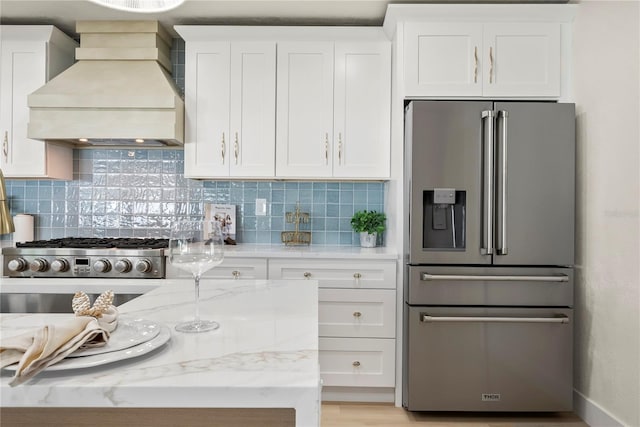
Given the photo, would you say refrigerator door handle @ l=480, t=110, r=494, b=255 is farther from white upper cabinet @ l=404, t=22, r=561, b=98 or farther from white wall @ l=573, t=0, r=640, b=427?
white wall @ l=573, t=0, r=640, b=427

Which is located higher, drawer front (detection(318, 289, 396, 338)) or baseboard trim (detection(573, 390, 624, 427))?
drawer front (detection(318, 289, 396, 338))

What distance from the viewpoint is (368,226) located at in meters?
3.05

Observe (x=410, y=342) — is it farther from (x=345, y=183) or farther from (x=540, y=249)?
(x=345, y=183)

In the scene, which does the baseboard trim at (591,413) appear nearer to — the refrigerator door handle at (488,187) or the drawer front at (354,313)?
the refrigerator door handle at (488,187)

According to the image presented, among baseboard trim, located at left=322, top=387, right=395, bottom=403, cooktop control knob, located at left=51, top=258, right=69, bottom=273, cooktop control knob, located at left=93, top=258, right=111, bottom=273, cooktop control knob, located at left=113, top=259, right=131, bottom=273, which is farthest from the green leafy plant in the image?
cooktop control knob, located at left=51, top=258, right=69, bottom=273

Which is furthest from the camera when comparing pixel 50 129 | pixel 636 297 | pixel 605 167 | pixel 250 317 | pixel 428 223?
pixel 50 129

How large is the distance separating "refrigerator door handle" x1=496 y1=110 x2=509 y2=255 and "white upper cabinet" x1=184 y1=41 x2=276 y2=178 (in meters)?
1.40

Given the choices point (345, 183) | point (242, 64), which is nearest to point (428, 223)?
point (345, 183)

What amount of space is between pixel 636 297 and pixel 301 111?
2109mm

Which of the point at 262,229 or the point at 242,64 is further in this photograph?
the point at 262,229

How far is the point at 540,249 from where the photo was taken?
2.45 metres

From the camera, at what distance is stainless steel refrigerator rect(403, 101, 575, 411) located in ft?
8.02

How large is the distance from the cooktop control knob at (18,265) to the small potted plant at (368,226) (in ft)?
6.86

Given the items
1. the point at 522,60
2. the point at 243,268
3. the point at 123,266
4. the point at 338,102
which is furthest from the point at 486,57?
the point at 123,266
